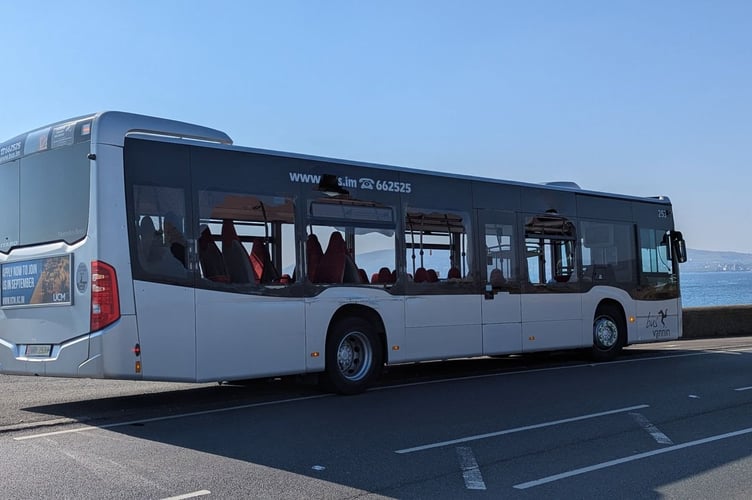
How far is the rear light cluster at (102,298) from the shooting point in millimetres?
8055

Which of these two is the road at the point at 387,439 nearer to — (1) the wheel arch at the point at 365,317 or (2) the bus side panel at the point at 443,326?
(2) the bus side panel at the point at 443,326

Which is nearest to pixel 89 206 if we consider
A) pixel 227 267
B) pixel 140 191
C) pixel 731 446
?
pixel 140 191

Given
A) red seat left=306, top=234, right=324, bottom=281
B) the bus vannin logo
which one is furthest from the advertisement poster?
the bus vannin logo

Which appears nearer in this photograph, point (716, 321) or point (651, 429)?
point (651, 429)

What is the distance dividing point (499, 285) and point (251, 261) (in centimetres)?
469

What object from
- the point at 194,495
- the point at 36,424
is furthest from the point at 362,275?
the point at 194,495

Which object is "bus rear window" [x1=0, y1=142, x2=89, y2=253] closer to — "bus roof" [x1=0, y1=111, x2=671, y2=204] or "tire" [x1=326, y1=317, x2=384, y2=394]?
"bus roof" [x1=0, y1=111, x2=671, y2=204]

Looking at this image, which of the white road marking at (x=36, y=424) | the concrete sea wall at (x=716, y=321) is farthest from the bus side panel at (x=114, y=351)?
the concrete sea wall at (x=716, y=321)

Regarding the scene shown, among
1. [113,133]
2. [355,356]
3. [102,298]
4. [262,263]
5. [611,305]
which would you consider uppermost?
[113,133]

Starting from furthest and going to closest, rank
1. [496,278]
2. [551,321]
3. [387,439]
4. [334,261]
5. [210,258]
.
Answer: [551,321] → [496,278] → [334,261] → [210,258] → [387,439]

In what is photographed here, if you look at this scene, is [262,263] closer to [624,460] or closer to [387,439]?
[387,439]

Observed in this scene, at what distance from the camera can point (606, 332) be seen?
48.6 ft

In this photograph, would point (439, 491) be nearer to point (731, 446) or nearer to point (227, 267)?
point (731, 446)

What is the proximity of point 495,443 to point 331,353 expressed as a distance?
11.4 feet
